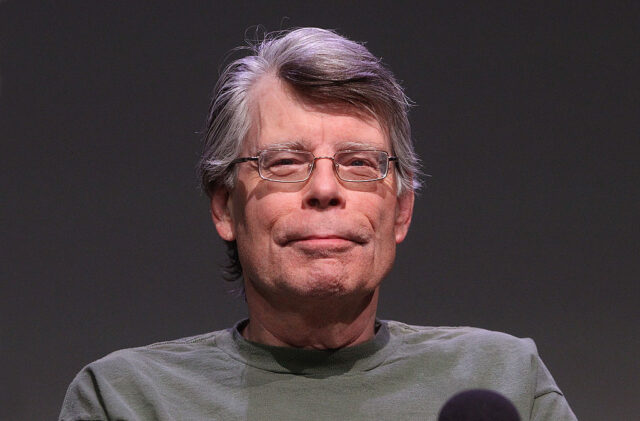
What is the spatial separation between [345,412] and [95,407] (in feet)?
1.77

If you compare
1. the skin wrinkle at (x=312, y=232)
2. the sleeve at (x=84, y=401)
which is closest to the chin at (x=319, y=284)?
the skin wrinkle at (x=312, y=232)

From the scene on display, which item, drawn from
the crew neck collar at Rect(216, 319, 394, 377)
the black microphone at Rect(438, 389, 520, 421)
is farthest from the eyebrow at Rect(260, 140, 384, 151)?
the black microphone at Rect(438, 389, 520, 421)

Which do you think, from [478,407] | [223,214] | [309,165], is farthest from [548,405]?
[223,214]

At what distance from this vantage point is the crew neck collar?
6.38 feet

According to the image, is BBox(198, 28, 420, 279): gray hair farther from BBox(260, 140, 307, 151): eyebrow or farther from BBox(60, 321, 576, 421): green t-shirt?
BBox(60, 321, 576, 421): green t-shirt

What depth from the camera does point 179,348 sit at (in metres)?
2.08

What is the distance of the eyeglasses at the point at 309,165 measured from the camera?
1.88 m

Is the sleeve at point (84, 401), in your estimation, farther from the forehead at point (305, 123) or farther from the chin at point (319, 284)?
the forehead at point (305, 123)

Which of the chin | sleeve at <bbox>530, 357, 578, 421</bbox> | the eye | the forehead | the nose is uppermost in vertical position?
the forehead

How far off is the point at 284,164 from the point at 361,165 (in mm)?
171

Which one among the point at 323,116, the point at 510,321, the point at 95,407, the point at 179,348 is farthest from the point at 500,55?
the point at 95,407

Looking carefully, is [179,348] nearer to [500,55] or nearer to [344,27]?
[344,27]

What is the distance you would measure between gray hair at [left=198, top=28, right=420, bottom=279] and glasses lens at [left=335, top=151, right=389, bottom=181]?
0.09 m

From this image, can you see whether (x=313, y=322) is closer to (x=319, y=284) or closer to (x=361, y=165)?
(x=319, y=284)
